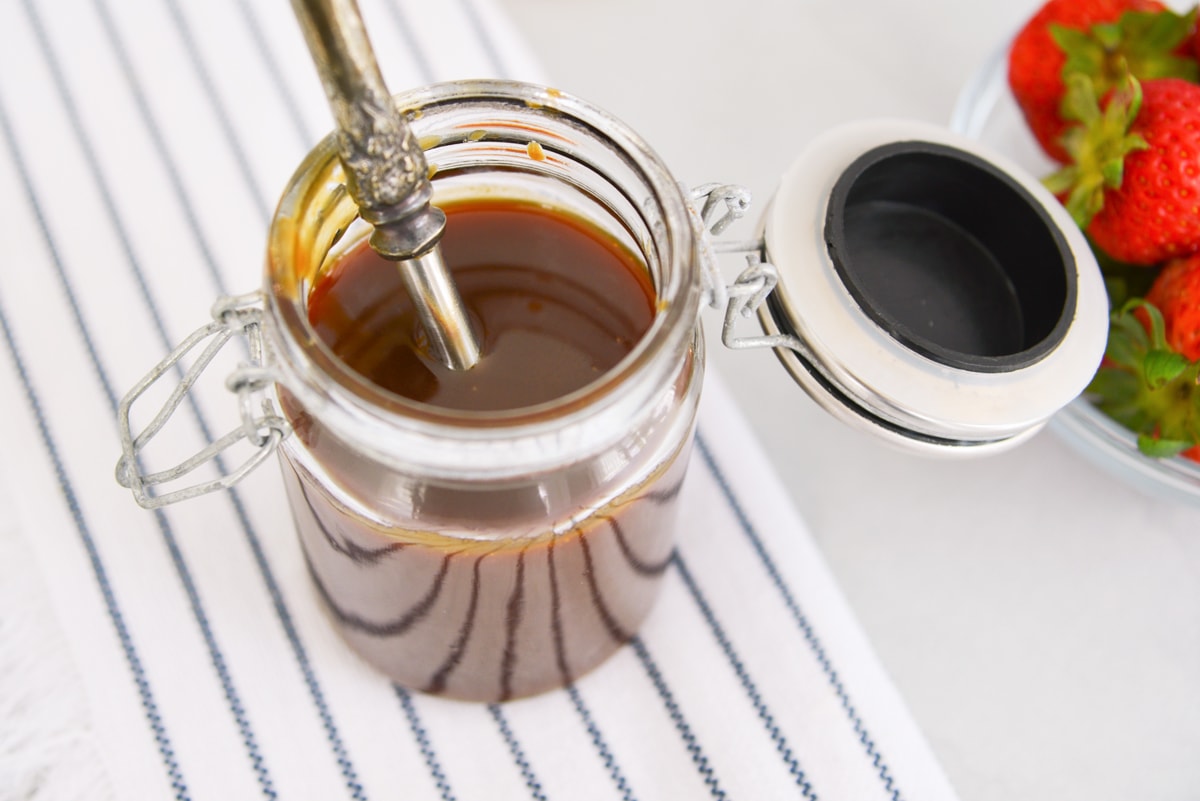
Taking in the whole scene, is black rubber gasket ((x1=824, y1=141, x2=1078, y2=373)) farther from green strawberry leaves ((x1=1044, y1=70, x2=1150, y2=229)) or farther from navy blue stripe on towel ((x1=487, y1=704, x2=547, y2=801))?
navy blue stripe on towel ((x1=487, y1=704, x2=547, y2=801))

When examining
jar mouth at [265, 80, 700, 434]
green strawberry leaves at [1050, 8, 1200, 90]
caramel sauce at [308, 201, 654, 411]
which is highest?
jar mouth at [265, 80, 700, 434]

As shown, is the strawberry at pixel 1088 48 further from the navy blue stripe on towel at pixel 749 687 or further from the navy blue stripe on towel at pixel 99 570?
the navy blue stripe on towel at pixel 99 570

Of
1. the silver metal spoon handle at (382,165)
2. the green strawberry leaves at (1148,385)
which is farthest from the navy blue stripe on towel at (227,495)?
the green strawberry leaves at (1148,385)

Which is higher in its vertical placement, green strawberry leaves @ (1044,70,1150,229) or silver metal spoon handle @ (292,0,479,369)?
silver metal spoon handle @ (292,0,479,369)

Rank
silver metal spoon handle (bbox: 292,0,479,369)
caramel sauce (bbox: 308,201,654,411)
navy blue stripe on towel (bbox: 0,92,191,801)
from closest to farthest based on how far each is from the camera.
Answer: silver metal spoon handle (bbox: 292,0,479,369) → caramel sauce (bbox: 308,201,654,411) → navy blue stripe on towel (bbox: 0,92,191,801)

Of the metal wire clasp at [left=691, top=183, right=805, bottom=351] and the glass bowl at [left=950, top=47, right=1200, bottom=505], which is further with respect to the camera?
the glass bowl at [left=950, top=47, right=1200, bottom=505]

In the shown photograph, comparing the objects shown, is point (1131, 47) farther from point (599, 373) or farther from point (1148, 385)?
point (599, 373)

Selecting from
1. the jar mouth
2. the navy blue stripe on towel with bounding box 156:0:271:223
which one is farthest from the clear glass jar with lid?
the navy blue stripe on towel with bounding box 156:0:271:223

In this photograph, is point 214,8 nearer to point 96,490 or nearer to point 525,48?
point 525,48

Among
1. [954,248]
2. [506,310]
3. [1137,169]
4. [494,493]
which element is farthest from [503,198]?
[1137,169]

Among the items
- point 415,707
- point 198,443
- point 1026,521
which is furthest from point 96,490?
point 1026,521
